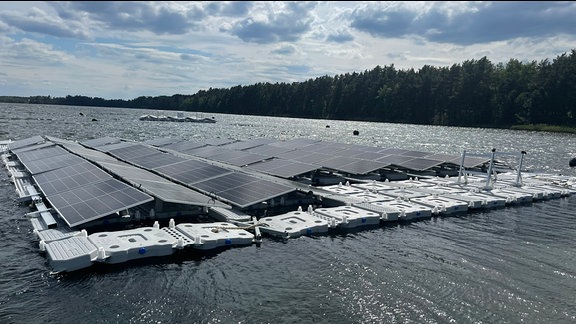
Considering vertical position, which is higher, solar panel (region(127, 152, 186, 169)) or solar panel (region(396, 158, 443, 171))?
solar panel (region(396, 158, 443, 171))

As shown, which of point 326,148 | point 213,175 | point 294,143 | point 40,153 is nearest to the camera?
point 213,175

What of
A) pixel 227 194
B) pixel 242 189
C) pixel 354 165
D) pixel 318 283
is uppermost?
pixel 354 165

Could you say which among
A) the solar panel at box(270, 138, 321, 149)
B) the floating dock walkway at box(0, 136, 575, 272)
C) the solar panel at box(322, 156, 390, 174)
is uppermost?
the solar panel at box(270, 138, 321, 149)

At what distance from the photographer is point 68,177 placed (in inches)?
1293

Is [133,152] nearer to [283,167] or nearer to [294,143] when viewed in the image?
[283,167]

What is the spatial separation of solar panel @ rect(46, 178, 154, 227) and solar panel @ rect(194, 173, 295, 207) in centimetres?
640

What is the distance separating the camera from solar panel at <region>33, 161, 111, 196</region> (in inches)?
1178

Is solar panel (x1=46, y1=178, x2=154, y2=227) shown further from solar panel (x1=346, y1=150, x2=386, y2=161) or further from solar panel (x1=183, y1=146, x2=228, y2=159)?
solar panel (x1=346, y1=150, x2=386, y2=161)

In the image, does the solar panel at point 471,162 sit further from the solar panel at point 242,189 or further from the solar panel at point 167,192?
the solar panel at point 167,192

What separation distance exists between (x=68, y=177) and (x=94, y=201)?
29.5ft

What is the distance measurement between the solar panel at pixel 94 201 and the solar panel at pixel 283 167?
16.6 metres

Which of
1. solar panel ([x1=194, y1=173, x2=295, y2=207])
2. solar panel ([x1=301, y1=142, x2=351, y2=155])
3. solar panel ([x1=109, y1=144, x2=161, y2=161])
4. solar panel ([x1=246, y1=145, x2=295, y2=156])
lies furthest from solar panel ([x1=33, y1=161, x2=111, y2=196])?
solar panel ([x1=301, y1=142, x2=351, y2=155])

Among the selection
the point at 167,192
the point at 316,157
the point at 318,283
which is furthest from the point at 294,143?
the point at 318,283

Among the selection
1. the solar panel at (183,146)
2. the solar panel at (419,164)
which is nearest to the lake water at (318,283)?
the solar panel at (419,164)
